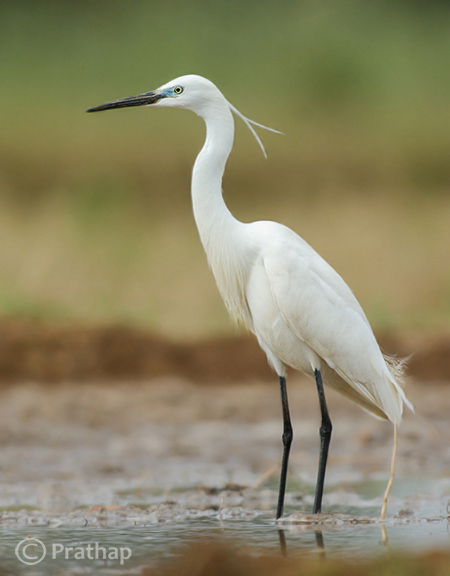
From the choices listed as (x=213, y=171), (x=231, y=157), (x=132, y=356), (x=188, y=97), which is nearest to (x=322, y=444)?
(x=213, y=171)

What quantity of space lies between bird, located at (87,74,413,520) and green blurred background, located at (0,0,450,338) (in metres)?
4.84

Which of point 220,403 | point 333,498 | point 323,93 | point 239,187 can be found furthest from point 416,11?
point 333,498

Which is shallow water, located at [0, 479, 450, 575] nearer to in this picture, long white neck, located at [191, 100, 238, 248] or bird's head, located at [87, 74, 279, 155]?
long white neck, located at [191, 100, 238, 248]

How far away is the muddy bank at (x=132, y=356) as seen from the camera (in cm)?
779

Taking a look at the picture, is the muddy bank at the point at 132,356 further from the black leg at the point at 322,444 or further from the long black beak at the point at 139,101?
the long black beak at the point at 139,101

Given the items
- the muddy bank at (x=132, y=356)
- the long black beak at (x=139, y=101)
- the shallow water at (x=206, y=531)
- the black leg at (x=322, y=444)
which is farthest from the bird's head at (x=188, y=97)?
the muddy bank at (x=132, y=356)

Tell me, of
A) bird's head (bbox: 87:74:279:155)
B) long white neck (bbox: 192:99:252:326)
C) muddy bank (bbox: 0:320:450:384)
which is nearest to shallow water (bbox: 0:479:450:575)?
long white neck (bbox: 192:99:252:326)

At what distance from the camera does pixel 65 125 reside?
1152cm

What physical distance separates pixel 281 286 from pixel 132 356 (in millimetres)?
4085

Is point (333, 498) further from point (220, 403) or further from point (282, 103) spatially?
point (282, 103)

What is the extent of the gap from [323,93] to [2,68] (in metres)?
4.28

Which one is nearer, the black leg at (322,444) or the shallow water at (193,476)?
the shallow water at (193,476)

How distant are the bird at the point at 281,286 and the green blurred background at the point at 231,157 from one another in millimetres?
4844

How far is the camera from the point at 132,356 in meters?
7.97
